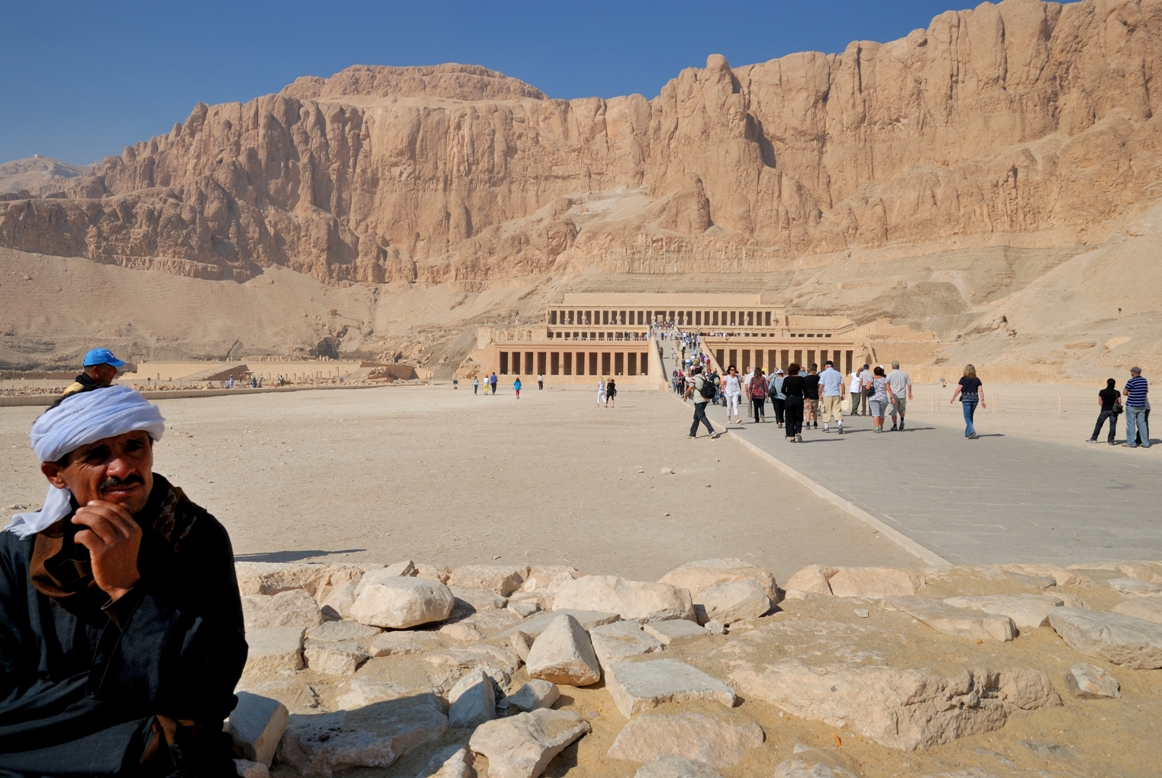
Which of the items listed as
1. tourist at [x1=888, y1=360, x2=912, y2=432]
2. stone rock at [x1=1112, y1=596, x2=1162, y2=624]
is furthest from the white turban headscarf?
tourist at [x1=888, y1=360, x2=912, y2=432]

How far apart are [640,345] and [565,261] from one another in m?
48.0

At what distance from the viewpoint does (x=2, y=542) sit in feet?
6.87

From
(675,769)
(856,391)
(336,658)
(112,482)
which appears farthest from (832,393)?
(112,482)

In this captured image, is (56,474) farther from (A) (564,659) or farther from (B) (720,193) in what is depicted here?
(B) (720,193)

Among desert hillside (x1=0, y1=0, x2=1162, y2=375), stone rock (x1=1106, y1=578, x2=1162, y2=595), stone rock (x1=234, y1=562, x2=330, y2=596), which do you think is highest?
desert hillside (x1=0, y1=0, x2=1162, y2=375)

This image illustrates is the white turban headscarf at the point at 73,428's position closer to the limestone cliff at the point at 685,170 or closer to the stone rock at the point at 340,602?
the stone rock at the point at 340,602

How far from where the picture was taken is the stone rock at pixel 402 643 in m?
3.91

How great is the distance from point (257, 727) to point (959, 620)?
3.43 meters

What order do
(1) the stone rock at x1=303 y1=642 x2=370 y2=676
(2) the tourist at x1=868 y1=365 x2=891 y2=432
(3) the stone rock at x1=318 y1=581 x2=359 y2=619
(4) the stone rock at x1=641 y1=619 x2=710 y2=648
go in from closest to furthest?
(1) the stone rock at x1=303 y1=642 x2=370 y2=676
(4) the stone rock at x1=641 y1=619 x2=710 y2=648
(3) the stone rock at x1=318 y1=581 x2=359 y2=619
(2) the tourist at x1=868 y1=365 x2=891 y2=432

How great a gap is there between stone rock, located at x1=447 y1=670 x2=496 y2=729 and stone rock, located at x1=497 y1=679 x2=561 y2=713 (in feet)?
0.27

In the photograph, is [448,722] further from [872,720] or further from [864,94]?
[864,94]

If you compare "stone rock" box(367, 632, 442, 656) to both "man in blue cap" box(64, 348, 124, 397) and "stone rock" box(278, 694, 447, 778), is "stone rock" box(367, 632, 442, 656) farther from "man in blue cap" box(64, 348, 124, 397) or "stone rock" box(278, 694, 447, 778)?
"man in blue cap" box(64, 348, 124, 397)

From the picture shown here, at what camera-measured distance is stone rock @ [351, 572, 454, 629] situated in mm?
4242

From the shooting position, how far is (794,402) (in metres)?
14.8
